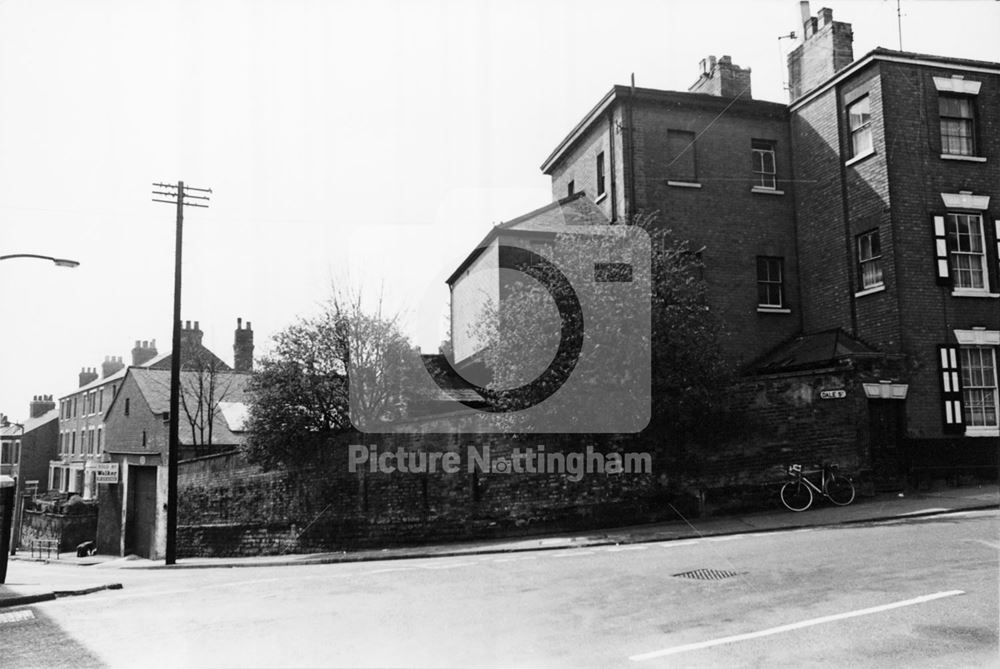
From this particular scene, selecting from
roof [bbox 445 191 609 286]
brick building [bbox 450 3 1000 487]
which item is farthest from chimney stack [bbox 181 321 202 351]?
brick building [bbox 450 3 1000 487]

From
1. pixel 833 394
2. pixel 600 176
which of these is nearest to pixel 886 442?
pixel 833 394

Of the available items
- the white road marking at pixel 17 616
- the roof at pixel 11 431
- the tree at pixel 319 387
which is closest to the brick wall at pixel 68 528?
the tree at pixel 319 387

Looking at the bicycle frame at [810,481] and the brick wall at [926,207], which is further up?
the brick wall at [926,207]

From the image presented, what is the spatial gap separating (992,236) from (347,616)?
18683 millimetres

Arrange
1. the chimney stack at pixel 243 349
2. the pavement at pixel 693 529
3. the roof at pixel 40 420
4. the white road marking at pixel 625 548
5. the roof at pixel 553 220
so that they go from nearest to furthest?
the white road marking at pixel 625 548 → the pavement at pixel 693 529 → the roof at pixel 553 220 → the chimney stack at pixel 243 349 → the roof at pixel 40 420

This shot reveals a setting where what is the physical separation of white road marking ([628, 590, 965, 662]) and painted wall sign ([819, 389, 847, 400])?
9660mm

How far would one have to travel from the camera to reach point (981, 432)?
18.0 metres

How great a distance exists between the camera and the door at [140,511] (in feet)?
89.3

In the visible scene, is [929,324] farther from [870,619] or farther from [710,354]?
[870,619]

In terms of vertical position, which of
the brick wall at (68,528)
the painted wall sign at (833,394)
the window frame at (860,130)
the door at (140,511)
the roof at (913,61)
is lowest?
the brick wall at (68,528)

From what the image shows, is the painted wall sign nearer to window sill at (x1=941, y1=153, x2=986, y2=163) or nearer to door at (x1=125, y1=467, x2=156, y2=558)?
window sill at (x1=941, y1=153, x2=986, y2=163)

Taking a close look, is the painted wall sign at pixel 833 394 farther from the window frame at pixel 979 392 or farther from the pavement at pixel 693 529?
the window frame at pixel 979 392

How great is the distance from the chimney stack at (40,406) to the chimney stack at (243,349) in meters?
31.6

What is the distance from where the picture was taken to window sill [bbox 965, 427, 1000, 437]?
59.0 ft
